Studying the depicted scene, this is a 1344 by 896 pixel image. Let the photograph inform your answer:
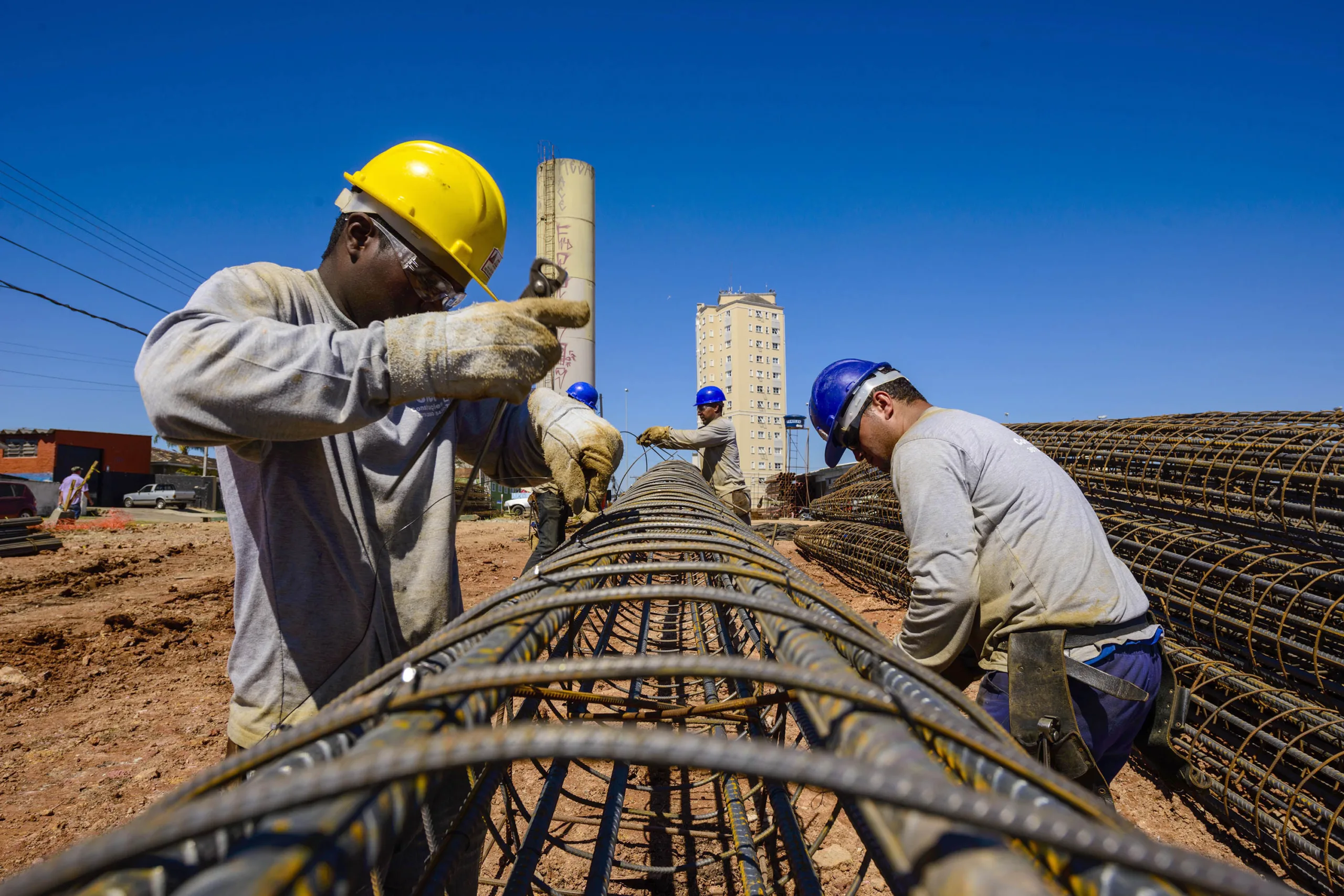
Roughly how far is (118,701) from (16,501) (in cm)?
1477

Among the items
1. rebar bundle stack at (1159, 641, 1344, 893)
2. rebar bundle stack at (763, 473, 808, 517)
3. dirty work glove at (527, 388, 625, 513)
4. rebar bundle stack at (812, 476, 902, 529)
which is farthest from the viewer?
rebar bundle stack at (763, 473, 808, 517)

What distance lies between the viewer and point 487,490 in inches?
1136

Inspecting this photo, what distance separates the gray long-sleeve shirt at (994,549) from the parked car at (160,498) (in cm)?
3355

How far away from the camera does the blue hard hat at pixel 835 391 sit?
289cm

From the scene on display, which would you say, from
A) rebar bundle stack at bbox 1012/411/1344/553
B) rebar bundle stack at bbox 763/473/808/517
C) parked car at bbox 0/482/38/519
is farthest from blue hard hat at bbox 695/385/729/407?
rebar bundle stack at bbox 763/473/808/517

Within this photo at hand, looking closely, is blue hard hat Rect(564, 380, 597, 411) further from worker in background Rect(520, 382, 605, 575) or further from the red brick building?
the red brick building

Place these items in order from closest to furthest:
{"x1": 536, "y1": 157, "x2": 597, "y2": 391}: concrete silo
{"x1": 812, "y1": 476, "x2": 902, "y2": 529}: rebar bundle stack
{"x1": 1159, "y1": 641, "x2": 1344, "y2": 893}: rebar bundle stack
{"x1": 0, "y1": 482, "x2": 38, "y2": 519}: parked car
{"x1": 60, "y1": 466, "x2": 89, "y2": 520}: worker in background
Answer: {"x1": 1159, "y1": 641, "x2": 1344, "y2": 893}: rebar bundle stack
{"x1": 812, "y1": 476, "x2": 902, "y2": 529}: rebar bundle stack
{"x1": 536, "y1": 157, "x2": 597, "y2": 391}: concrete silo
{"x1": 0, "y1": 482, "x2": 38, "y2": 519}: parked car
{"x1": 60, "y1": 466, "x2": 89, "y2": 520}: worker in background

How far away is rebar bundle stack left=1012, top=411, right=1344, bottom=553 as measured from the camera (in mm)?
3656

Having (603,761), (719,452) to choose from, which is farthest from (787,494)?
(603,761)

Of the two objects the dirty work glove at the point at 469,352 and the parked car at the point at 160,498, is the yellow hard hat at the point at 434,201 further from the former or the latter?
the parked car at the point at 160,498

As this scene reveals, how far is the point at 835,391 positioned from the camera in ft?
9.75

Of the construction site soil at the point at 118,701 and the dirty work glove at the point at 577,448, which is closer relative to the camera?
the dirty work glove at the point at 577,448

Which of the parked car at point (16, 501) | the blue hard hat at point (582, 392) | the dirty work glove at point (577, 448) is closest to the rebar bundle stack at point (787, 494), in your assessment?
the blue hard hat at point (582, 392)

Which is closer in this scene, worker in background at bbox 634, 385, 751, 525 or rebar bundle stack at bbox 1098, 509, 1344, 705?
rebar bundle stack at bbox 1098, 509, 1344, 705
